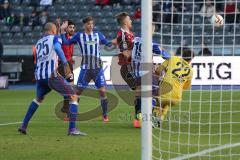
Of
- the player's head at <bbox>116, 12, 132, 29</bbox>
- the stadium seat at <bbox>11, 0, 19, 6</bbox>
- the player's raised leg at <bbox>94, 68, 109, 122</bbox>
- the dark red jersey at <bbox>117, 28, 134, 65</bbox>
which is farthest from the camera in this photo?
the stadium seat at <bbox>11, 0, 19, 6</bbox>

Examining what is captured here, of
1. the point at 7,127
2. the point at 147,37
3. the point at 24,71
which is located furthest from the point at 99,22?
the point at 147,37

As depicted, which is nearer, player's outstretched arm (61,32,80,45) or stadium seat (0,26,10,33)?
player's outstretched arm (61,32,80,45)

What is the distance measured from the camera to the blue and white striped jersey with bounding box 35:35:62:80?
11008mm

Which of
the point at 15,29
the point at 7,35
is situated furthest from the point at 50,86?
the point at 15,29

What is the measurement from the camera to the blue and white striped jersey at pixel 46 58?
11008 mm

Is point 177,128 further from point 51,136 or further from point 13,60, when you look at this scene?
point 13,60

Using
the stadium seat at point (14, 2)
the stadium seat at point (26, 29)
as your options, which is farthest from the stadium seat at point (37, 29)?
the stadium seat at point (14, 2)

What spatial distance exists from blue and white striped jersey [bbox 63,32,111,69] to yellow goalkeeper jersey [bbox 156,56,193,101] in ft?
4.91

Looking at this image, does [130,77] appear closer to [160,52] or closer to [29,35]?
[160,52]

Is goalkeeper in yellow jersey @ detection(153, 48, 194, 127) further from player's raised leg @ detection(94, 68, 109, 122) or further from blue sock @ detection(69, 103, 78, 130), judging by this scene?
player's raised leg @ detection(94, 68, 109, 122)

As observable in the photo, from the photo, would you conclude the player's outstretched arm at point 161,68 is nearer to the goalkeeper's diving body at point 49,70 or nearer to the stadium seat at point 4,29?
the goalkeeper's diving body at point 49,70

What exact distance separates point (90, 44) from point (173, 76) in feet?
6.82

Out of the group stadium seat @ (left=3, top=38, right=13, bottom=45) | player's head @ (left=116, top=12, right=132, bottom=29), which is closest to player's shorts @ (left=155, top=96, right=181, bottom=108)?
player's head @ (left=116, top=12, right=132, bottom=29)

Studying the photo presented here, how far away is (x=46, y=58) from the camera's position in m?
11.1
